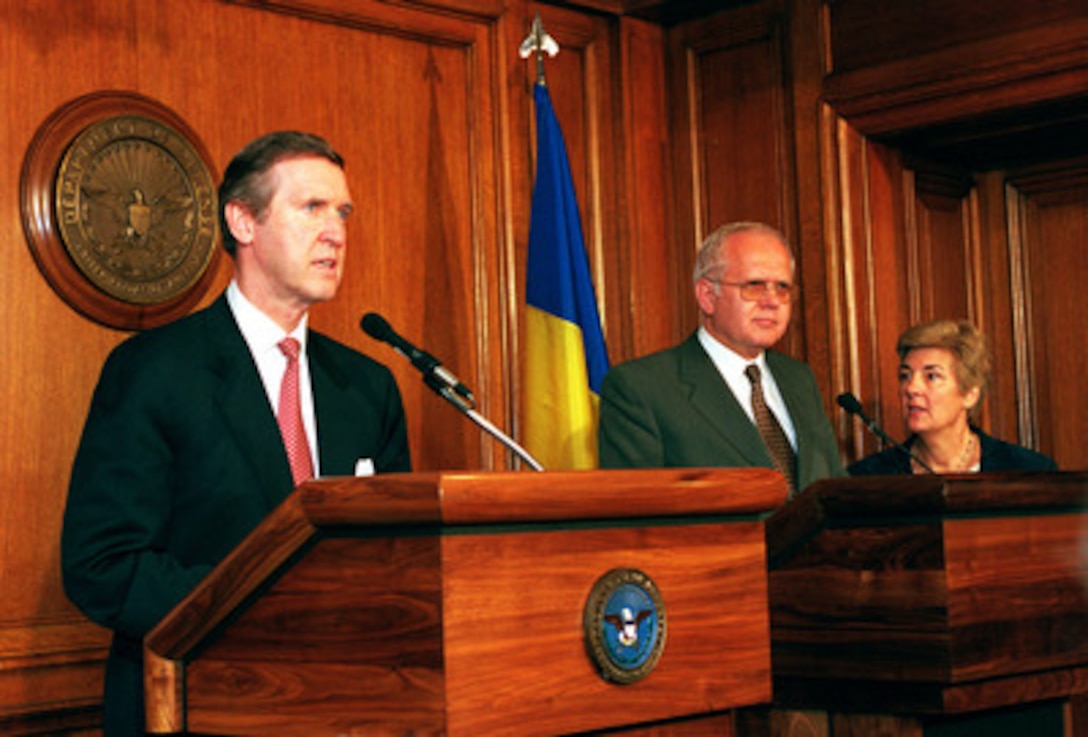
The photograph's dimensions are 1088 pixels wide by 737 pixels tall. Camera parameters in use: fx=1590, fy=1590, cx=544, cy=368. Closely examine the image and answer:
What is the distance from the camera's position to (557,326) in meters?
5.08

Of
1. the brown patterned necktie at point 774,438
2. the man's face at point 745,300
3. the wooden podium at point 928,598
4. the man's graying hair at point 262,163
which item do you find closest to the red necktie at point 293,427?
the man's graying hair at point 262,163

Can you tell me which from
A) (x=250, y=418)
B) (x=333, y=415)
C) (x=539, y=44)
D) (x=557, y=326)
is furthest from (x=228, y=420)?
(x=539, y=44)

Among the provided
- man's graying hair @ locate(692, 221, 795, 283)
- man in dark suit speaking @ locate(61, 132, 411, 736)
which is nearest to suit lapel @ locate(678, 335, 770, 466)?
man's graying hair @ locate(692, 221, 795, 283)

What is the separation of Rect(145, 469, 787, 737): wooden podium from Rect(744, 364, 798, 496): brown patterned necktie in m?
1.86

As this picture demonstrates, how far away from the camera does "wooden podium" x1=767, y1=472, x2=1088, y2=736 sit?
2879 mm

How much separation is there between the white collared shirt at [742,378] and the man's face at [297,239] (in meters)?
1.55

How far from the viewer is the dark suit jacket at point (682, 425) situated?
13.5ft

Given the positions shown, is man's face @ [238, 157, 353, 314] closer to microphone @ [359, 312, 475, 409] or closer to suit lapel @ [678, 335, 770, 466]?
microphone @ [359, 312, 475, 409]

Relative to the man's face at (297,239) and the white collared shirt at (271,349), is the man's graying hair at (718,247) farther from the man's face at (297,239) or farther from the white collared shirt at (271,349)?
the white collared shirt at (271,349)

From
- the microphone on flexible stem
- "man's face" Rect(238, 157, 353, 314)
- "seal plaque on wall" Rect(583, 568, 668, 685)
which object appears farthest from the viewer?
"man's face" Rect(238, 157, 353, 314)

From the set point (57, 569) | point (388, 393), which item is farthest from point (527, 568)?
point (57, 569)

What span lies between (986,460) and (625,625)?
3.30 meters

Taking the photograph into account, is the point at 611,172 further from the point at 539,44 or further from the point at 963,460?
the point at 963,460

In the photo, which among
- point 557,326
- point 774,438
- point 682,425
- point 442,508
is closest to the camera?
point 442,508
